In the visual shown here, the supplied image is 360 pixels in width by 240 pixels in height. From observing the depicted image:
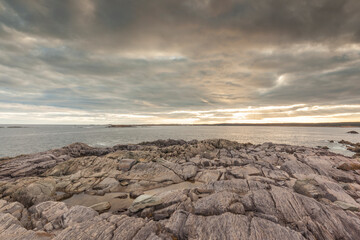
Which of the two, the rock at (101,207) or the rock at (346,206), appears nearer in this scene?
Answer: the rock at (346,206)

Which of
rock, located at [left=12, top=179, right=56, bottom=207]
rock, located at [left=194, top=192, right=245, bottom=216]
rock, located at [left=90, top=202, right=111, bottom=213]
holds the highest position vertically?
rock, located at [left=194, top=192, right=245, bottom=216]

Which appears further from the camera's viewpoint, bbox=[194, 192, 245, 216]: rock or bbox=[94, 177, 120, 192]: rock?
bbox=[94, 177, 120, 192]: rock

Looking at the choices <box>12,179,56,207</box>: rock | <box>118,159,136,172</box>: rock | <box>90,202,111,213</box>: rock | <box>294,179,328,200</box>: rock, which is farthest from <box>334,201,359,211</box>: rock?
<box>12,179,56,207</box>: rock

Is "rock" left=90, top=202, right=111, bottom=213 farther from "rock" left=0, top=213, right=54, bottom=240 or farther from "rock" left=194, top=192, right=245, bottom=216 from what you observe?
"rock" left=194, top=192, right=245, bottom=216

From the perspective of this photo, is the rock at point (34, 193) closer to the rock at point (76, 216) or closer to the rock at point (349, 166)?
the rock at point (76, 216)

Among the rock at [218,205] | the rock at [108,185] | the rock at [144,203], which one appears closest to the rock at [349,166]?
the rock at [218,205]

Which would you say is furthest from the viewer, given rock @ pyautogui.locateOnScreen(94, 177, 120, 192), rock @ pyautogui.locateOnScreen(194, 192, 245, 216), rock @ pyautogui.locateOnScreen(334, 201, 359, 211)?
rock @ pyautogui.locateOnScreen(94, 177, 120, 192)

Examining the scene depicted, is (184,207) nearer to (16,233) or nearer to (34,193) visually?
(16,233)

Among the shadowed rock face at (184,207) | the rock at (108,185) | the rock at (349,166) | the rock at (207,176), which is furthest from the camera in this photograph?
the rock at (349,166)

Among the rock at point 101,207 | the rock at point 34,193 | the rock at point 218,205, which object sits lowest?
the rock at point 101,207

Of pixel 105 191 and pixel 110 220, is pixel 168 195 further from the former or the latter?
pixel 105 191

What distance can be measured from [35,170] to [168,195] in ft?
80.7

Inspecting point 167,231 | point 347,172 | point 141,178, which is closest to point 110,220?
point 167,231

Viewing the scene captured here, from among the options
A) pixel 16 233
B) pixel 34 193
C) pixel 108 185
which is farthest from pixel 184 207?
pixel 34 193
